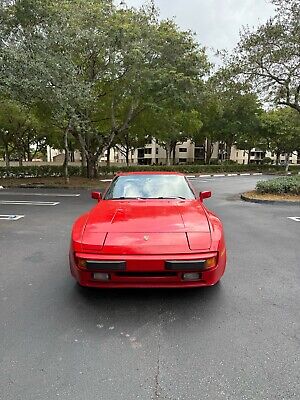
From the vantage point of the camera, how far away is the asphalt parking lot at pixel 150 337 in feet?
6.80

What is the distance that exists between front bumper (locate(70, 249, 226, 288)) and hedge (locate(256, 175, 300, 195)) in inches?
389

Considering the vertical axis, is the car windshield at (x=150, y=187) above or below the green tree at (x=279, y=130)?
below

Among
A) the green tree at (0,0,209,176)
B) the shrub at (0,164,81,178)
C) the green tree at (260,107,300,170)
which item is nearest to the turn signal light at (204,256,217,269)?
the green tree at (0,0,209,176)

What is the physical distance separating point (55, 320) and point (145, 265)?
100 cm

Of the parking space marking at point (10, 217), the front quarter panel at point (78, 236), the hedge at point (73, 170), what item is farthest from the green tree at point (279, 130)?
the front quarter panel at point (78, 236)

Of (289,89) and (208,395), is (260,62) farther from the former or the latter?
(208,395)

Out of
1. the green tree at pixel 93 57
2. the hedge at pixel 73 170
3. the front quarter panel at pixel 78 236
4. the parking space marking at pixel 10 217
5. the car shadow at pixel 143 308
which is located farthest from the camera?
the hedge at pixel 73 170

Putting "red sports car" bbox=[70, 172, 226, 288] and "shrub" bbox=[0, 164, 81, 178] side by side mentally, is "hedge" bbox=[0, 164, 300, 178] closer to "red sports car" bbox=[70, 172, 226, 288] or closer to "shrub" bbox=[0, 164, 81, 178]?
"shrub" bbox=[0, 164, 81, 178]

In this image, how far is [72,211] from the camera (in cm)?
912

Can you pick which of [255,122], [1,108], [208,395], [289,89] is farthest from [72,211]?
[255,122]

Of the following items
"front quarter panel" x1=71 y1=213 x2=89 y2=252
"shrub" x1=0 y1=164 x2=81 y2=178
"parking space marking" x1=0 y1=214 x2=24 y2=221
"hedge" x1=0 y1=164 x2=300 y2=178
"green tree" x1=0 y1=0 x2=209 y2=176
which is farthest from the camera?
"hedge" x1=0 y1=164 x2=300 y2=178

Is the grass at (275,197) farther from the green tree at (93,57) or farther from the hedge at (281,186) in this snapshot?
the green tree at (93,57)

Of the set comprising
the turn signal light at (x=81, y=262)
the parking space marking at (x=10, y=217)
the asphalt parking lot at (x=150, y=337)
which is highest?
the turn signal light at (x=81, y=262)

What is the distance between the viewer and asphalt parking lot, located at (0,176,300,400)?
2072mm
